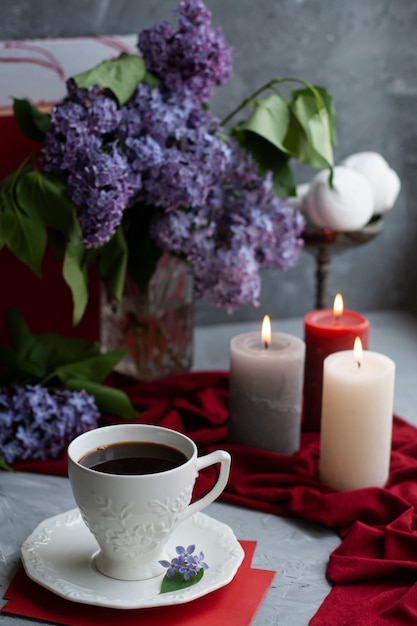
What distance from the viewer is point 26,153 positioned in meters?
1.20

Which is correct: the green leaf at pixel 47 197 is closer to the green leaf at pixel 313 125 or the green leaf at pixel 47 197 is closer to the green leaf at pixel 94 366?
the green leaf at pixel 94 366

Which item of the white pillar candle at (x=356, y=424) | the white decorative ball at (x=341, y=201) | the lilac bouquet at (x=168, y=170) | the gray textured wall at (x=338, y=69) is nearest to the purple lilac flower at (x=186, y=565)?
the white pillar candle at (x=356, y=424)

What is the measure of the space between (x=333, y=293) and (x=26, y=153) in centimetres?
58

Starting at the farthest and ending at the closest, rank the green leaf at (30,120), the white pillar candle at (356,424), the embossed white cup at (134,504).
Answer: the green leaf at (30,120)
the white pillar candle at (356,424)
the embossed white cup at (134,504)

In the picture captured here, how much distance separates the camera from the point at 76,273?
1003mm

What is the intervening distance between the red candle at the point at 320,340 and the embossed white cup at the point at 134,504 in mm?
311

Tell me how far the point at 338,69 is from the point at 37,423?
2.43 feet

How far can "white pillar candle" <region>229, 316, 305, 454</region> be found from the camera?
994 millimetres

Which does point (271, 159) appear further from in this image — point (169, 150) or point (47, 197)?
point (47, 197)

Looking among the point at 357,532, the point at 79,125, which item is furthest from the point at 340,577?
the point at 79,125

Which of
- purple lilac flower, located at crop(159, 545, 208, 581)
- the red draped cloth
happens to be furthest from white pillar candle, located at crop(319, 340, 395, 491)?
purple lilac flower, located at crop(159, 545, 208, 581)

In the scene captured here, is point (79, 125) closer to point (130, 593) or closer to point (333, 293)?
point (130, 593)

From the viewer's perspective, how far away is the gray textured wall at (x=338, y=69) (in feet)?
4.18

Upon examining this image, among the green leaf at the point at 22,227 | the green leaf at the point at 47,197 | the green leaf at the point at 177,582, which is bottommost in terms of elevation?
the green leaf at the point at 177,582
